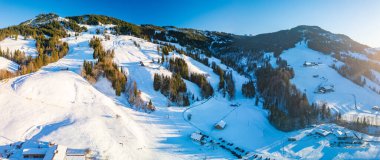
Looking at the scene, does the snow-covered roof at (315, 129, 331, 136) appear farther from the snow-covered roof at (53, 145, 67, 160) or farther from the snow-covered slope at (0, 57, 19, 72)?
the snow-covered slope at (0, 57, 19, 72)

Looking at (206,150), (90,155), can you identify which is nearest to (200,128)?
(206,150)

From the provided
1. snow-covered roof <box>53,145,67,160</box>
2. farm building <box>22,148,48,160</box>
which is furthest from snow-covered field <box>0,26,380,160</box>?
farm building <box>22,148,48,160</box>

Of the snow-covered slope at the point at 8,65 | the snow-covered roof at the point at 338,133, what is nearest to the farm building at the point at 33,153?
the snow-covered slope at the point at 8,65

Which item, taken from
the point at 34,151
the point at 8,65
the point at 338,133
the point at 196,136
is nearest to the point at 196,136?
the point at 196,136

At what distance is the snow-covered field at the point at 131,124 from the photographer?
1877 inches

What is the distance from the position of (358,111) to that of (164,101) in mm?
64323

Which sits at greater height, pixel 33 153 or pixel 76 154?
pixel 33 153

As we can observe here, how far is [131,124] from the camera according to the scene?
191ft

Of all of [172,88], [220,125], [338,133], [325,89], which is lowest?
[220,125]

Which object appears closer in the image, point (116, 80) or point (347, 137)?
point (347, 137)

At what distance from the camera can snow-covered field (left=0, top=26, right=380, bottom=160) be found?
47.7 m

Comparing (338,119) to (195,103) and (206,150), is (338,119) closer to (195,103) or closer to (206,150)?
(195,103)

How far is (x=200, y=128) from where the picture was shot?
63.7 m

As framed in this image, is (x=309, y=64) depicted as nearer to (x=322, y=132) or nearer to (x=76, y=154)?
(x=322, y=132)
